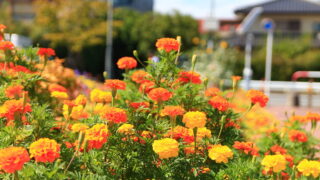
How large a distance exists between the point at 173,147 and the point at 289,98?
11804 millimetres

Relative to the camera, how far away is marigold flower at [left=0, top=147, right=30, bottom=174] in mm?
1505

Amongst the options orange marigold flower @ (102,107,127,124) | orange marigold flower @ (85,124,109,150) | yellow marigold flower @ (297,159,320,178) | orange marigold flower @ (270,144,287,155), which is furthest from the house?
orange marigold flower @ (85,124,109,150)

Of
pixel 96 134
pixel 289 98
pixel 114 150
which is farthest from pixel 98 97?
pixel 289 98

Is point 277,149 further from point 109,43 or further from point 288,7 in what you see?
point 288,7

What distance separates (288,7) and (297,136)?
26746 mm

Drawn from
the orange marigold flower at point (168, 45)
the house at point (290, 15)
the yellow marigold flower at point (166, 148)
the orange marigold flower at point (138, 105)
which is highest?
the house at point (290, 15)

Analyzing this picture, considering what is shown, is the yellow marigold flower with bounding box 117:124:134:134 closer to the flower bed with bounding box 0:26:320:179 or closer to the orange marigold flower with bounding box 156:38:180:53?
the flower bed with bounding box 0:26:320:179

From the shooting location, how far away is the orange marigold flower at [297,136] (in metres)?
3.34

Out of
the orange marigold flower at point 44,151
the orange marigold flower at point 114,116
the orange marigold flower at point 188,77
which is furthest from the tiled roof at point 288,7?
the orange marigold flower at point 44,151

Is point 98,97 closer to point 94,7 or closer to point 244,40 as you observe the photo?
point 94,7

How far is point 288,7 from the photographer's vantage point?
2859 cm

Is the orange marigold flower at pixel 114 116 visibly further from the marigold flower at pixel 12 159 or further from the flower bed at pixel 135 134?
the marigold flower at pixel 12 159

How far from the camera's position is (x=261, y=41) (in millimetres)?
26656

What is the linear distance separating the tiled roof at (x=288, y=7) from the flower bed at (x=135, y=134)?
87.6 ft
